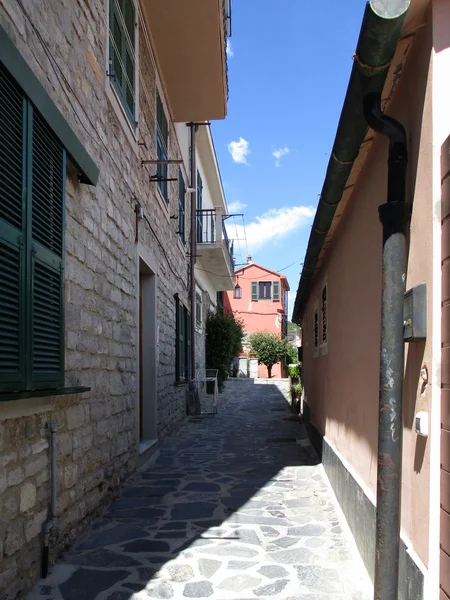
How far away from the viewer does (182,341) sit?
11.1 metres

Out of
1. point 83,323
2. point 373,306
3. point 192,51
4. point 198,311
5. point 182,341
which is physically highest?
point 192,51


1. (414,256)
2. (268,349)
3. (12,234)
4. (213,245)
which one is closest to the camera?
(414,256)

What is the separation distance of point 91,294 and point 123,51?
10.2ft

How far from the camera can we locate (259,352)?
32.1 m

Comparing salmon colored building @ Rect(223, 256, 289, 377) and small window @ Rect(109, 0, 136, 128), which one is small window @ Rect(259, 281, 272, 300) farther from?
small window @ Rect(109, 0, 136, 128)

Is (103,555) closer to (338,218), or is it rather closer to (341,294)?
(341,294)

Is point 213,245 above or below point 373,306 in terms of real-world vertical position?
above

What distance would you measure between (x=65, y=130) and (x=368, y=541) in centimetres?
334

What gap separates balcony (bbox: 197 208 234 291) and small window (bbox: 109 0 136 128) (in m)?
7.87

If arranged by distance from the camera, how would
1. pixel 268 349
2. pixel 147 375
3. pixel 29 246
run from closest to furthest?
pixel 29 246
pixel 147 375
pixel 268 349

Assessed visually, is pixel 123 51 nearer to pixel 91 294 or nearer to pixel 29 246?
pixel 91 294

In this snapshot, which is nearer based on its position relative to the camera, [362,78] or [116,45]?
[362,78]

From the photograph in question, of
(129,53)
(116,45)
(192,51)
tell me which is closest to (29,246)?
(116,45)

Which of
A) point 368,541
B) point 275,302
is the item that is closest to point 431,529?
point 368,541
